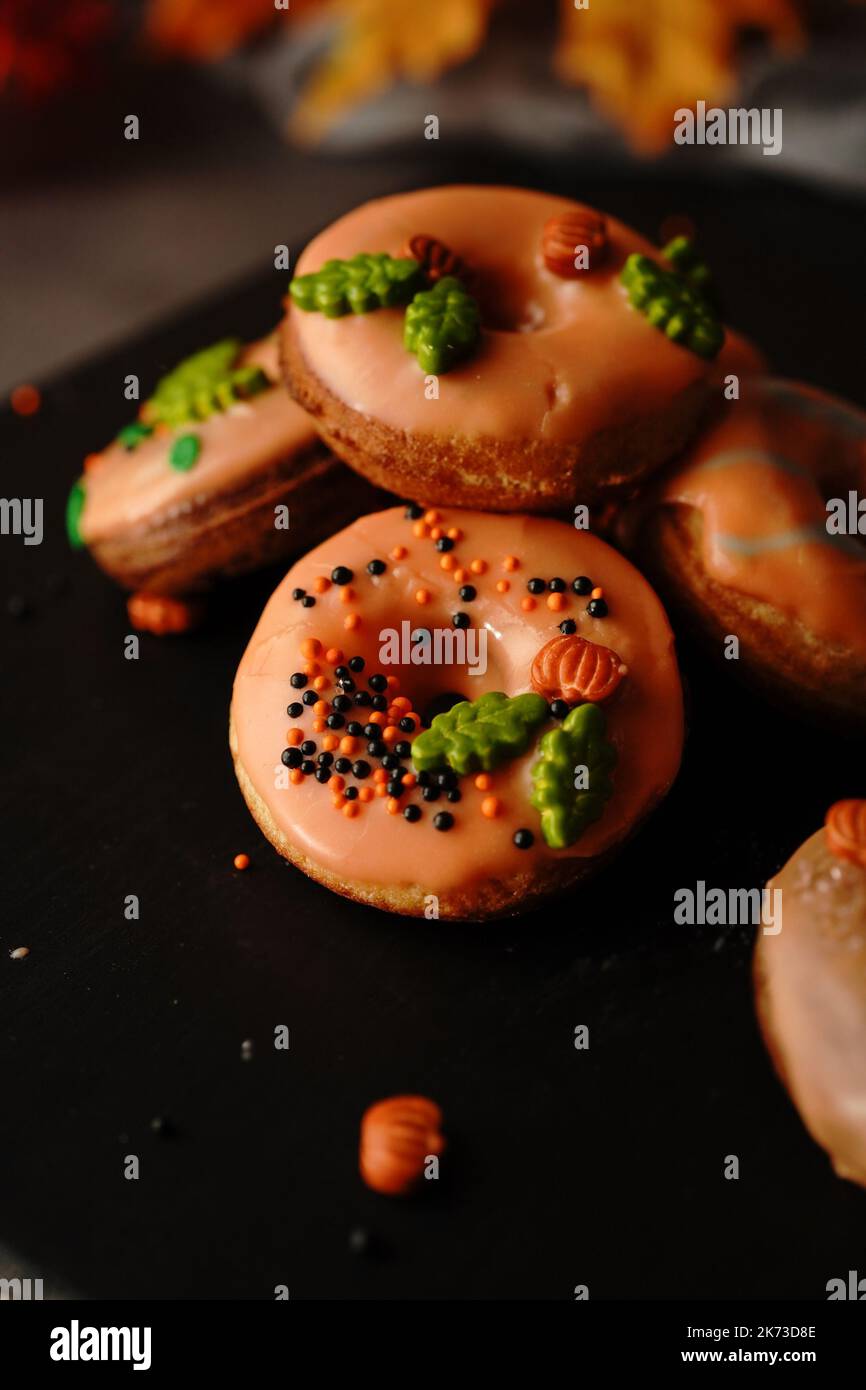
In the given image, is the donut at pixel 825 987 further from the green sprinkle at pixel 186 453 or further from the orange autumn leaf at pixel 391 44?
the orange autumn leaf at pixel 391 44

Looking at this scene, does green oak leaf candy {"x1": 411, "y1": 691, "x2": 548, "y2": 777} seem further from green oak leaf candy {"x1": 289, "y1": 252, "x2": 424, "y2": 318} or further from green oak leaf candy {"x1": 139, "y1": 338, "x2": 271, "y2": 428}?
green oak leaf candy {"x1": 139, "y1": 338, "x2": 271, "y2": 428}

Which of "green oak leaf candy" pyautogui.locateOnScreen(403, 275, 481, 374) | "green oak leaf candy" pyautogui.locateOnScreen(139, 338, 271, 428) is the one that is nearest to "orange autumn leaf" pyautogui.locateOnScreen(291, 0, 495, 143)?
"green oak leaf candy" pyautogui.locateOnScreen(139, 338, 271, 428)

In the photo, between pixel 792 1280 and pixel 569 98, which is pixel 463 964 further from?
pixel 569 98

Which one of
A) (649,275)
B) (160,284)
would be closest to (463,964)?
(649,275)

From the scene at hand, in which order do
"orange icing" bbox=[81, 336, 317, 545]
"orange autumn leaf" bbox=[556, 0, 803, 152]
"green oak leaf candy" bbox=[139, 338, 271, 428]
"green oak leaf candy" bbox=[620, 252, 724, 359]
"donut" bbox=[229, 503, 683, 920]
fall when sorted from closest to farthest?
"donut" bbox=[229, 503, 683, 920], "green oak leaf candy" bbox=[620, 252, 724, 359], "orange icing" bbox=[81, 336, 317, 545], "green oak leaf candy" bbox=[139, 338, 271, 428], "orange autumn leaf" bbox=[556, 0, 803, 152]

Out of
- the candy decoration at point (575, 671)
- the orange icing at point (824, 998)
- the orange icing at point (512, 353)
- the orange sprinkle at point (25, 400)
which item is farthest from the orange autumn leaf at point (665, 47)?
the orange icing at point (824, 998)

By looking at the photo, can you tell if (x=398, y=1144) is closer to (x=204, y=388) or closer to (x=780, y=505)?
(x=780, y=505)
